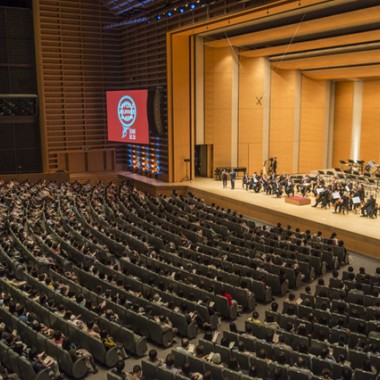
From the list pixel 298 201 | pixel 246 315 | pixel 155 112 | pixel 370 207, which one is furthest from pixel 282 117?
pixel 246 315

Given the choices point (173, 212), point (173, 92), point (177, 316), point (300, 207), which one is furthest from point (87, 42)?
point (177, 316)

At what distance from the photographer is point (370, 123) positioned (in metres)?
25.9

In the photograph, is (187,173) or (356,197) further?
(187,173)

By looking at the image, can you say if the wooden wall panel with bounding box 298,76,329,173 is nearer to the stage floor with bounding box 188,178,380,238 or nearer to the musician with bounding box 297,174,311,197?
the stage floor with bounding box 188,178,380,238

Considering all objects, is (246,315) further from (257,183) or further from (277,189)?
(257,183)

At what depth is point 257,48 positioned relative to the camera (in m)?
24.5

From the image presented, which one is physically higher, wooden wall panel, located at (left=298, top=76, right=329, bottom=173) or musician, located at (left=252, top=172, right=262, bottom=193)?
wooden wall panel, located at (left=298, top=76, right=329, bottom=173)

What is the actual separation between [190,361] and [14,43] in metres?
24.0

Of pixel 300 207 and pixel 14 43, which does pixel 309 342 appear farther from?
pixel 14 43

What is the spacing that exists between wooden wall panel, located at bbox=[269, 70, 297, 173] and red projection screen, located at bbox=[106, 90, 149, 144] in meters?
7.29

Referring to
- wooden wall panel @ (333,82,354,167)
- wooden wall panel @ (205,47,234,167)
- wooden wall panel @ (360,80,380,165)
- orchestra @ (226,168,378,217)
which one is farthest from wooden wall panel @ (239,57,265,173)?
wooden wall panel @ (360,80,380,165)

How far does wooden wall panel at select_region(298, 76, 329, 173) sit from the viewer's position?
2706cm

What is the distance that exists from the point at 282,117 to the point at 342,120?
376cm

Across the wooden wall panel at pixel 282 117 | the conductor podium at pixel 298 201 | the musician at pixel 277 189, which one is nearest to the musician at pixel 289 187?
the musician at pixel 277 189
